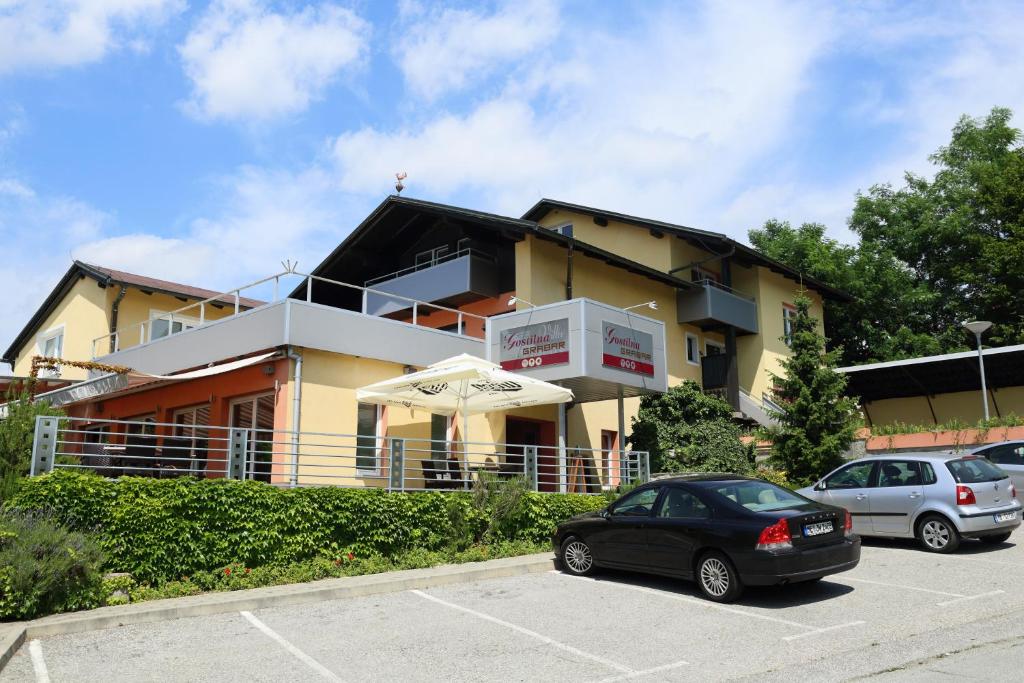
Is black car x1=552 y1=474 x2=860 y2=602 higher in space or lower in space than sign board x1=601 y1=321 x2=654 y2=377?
lower

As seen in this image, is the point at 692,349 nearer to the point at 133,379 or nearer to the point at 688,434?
the point at 688,434

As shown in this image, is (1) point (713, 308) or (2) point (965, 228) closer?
(1) point (713, 308)

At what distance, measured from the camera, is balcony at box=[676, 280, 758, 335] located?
27453 millimetres

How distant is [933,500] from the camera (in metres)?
12.8

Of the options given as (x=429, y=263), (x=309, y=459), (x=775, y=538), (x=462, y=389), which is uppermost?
(x=429, y=263)

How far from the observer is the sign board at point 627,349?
57.8 feet

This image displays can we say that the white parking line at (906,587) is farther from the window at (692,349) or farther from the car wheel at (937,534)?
the window at (692,349)

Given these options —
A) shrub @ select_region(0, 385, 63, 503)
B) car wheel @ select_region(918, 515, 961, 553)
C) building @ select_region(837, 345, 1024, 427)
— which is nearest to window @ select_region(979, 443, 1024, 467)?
car wheel @ select_region(918, 515, 961, 553)

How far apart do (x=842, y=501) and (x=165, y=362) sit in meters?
14.3

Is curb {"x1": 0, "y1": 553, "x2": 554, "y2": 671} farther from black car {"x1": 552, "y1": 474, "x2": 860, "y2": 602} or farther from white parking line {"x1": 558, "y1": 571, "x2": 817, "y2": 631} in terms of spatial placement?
black car {"x1": 552, "y1": 474, "x2": 860, "y2": 602}

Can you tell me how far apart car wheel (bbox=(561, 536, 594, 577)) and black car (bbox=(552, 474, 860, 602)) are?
77 millimetres

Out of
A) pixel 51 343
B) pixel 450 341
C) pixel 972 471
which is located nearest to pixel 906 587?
pixel 972 471

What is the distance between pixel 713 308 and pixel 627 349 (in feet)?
34.0

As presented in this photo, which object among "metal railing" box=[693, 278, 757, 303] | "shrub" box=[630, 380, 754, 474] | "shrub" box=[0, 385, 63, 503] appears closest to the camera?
"shrub" box=[0, 385, 63, 503]
